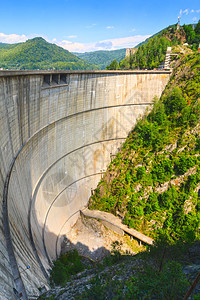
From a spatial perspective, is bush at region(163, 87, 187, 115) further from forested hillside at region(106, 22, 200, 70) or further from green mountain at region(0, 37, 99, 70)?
green mountain at region(0, 37, 99, 70)

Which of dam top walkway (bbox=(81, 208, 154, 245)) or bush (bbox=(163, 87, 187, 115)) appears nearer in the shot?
dam top walkway (bbox=(81, 208, 154, 245))

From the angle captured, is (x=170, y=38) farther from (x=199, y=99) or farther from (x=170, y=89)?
(x=199, y=99)

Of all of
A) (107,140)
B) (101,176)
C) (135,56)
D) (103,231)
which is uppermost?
(135,56)

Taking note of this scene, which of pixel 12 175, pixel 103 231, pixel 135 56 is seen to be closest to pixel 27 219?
pixel 12 175

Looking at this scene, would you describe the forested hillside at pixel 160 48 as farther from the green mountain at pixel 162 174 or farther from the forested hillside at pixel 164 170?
the forested hillside at pixel 164 170

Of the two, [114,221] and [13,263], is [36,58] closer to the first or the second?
[114,221]

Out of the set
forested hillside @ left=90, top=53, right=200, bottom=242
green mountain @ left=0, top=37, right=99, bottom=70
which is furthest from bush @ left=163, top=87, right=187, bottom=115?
green mountain @ left=0, top=37, right=99, bottom=70
